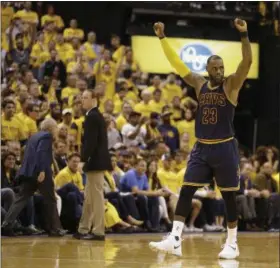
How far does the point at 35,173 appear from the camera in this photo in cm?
1124

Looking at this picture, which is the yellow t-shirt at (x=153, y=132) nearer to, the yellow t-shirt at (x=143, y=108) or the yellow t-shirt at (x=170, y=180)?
the yellow t-shirt at (x=143, y=108)

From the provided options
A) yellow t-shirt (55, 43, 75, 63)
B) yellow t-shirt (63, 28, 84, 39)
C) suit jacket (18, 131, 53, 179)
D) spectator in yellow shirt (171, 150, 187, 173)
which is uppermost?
yellow t-shirt (63, 28, 84, 39)

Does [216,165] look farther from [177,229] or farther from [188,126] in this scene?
[188,126]

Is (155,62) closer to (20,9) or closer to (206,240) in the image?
(20,9)

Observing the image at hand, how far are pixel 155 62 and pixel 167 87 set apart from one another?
241 centimetres

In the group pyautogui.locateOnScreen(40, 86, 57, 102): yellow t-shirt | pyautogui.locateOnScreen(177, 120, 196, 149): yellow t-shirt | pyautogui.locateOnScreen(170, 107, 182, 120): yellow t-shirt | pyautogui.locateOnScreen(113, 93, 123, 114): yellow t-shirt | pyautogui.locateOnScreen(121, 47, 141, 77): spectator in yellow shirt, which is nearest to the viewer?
pyautogui.locateOnScreen(40, 86, 57, 102): yellow t-shirt

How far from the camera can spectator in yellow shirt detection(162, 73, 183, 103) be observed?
1919cm

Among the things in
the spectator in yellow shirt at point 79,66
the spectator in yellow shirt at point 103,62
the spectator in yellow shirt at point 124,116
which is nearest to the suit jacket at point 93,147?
the spectator in yellow shirt at point 124,116

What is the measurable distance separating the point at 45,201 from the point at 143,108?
6.32 m

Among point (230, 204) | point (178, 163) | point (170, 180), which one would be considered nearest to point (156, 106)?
point (178, 163)

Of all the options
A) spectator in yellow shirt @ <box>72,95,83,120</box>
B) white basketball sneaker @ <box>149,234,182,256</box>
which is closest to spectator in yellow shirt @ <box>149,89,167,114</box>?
spectator in yellow shirt @ <box>72,95,83,120</box>

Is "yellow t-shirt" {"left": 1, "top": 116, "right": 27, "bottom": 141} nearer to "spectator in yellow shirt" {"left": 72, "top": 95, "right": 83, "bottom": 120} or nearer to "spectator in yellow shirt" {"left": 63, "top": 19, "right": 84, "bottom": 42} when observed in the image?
"spectator in yellow shirt" {"left": 72, "top": 95, "right": 83, "bottom": 120}

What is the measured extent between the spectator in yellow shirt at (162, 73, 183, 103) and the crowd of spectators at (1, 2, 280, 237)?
2 centimetres

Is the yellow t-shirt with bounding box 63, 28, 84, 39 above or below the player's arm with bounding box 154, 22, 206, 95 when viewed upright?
above
